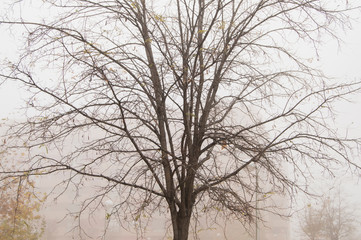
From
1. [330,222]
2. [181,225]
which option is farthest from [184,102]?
[330,222]

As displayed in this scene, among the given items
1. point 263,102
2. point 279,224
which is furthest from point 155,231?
point 263,102

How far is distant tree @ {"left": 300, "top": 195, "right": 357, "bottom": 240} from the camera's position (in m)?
27.1

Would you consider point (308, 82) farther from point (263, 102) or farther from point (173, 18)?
point (173, 18)

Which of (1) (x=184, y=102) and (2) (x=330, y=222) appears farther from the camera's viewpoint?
(2) (x=330, y=222)

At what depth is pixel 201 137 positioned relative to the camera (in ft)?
19.2

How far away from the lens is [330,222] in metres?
27.3

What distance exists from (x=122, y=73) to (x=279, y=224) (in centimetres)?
3543

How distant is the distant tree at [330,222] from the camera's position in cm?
2707

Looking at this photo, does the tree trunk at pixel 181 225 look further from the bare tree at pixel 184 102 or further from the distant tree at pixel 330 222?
the distant tree at pixel 330 222

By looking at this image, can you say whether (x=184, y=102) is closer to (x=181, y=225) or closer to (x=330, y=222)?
(x=181, y=225)

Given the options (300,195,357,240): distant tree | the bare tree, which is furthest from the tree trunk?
(300,195,357,240): distant tree

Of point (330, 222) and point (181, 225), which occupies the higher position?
point (330, 222)

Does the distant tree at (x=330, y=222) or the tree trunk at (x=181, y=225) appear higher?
the distant tree at (x=330, y=222)

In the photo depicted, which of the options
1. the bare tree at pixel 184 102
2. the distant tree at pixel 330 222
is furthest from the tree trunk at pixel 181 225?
the distant tree at pixel 330 222
